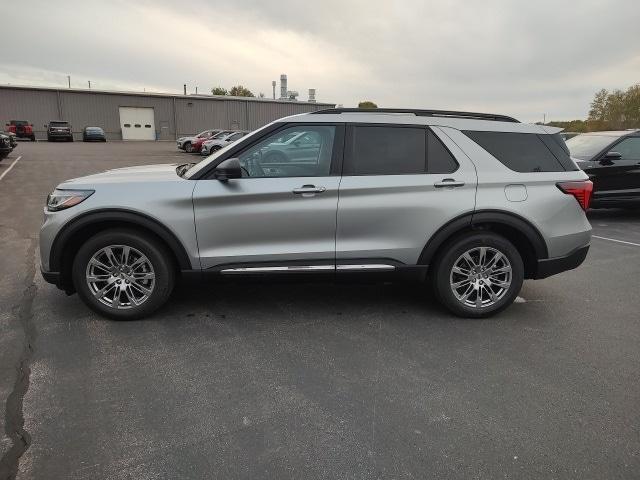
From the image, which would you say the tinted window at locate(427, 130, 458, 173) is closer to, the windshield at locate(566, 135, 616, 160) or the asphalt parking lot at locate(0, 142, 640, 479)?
the asphalt parking lot at locate(0, 142, 640, 479)

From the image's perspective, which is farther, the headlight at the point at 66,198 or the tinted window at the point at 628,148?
the tinted window at the point at 628,148

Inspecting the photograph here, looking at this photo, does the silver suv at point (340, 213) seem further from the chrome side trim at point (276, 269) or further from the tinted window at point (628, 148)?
the tinted window at point (628, 148)

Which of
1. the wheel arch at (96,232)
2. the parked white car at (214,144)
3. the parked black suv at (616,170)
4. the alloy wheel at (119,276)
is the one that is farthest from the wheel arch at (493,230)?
the parked white car at (214,144)

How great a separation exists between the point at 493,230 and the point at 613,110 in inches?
1699

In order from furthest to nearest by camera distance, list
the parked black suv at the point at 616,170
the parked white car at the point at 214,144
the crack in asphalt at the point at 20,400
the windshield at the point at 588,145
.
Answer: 1. the parked white car at the point at 214,144
2. the windshield at the point at 588,145
3. the parked black suv at the point at 616,170
4. the crack in asphalt at the point at 20,400

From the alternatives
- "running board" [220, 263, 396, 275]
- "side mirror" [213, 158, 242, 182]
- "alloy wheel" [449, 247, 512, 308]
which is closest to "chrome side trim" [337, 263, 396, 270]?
"running board" [220, 263, 396, 275]

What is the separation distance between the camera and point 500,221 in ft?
13.6

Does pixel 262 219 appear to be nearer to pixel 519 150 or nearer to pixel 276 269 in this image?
pixel 276 269

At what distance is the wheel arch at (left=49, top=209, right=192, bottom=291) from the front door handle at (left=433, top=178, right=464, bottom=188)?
2.21m

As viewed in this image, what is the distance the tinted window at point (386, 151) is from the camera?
13.5 feet

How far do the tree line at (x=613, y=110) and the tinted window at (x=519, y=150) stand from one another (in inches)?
1459

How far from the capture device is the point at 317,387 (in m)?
3.15

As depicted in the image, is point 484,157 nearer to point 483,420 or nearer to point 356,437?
point 483,420

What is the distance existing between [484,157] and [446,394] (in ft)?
A: 7.03
